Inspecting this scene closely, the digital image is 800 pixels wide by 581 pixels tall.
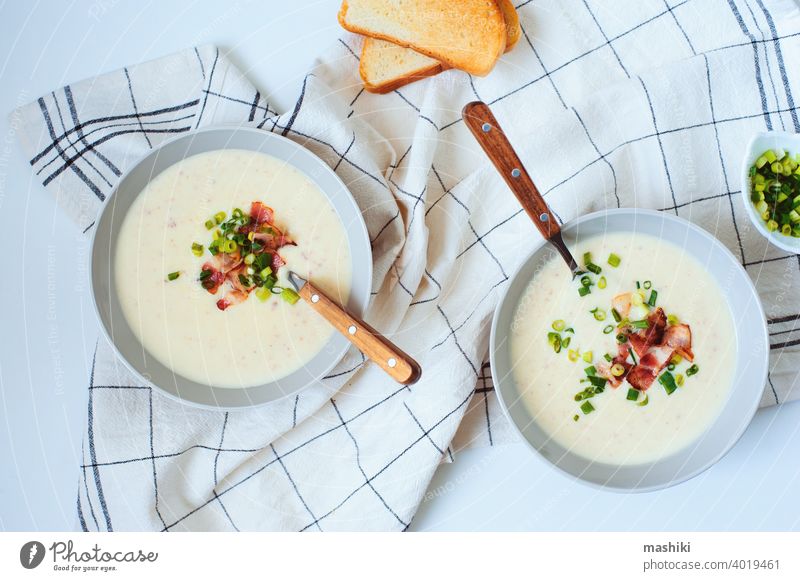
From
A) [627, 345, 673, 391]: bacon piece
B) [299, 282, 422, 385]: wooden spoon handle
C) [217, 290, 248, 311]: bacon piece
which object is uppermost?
[217, 290, 248, 311]: bacon piece

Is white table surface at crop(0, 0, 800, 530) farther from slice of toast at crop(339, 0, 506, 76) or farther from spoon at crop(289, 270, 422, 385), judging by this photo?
spoon at crop(289, 270, 422, 385)

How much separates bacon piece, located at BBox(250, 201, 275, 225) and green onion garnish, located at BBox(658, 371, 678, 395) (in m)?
0.56

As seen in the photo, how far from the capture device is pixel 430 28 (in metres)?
1.05

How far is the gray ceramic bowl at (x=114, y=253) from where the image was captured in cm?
97

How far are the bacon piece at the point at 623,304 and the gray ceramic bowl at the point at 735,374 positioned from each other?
89mm

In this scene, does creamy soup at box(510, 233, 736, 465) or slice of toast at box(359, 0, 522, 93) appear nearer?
creamy soup at box(510, 233, 736, 465)

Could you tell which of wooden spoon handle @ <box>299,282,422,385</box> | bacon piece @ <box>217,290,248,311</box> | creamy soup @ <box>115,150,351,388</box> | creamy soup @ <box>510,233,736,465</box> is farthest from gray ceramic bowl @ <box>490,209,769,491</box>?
bacon piece @ <box>217,290,248,311</box>

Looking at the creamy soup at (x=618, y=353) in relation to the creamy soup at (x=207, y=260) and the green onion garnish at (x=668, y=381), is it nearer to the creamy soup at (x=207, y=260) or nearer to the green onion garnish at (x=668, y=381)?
the green onion garnish at (x=668, y=381)

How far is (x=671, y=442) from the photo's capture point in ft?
3.15

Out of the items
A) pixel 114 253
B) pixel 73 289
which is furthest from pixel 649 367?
pixel 73 289

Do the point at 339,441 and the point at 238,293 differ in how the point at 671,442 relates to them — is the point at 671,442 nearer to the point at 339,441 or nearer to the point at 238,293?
the point at 339,441

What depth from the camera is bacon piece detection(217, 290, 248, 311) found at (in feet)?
3.22
